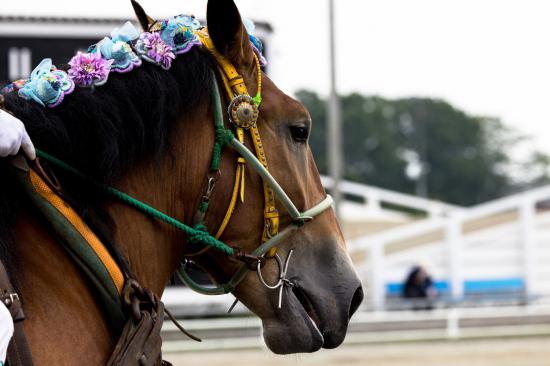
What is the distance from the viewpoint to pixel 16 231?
2.25 m

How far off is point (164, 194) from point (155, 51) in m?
0.43

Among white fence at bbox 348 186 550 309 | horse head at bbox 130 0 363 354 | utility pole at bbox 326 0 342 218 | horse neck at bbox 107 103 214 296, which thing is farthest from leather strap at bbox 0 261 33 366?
white fence at bbox 348 186 550 309

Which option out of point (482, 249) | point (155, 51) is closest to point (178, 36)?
point (155, 51)

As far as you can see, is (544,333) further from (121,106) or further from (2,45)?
(121,106)

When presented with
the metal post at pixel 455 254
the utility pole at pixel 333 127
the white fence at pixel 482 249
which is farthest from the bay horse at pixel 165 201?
the white fence at pixel 482 249

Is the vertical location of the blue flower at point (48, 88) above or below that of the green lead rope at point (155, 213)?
above

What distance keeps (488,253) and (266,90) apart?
19608mm

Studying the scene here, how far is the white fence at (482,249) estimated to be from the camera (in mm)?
20422

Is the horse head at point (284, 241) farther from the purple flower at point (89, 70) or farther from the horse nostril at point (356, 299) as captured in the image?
the purple flower at point (89, 70)

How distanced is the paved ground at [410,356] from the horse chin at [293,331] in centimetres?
812

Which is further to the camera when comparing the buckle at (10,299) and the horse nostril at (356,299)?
the horse nostril at (356,299)

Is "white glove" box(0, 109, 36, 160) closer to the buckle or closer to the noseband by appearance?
the buckle

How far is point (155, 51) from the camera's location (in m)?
2.58

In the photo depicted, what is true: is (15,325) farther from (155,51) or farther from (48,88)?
(155,51)
